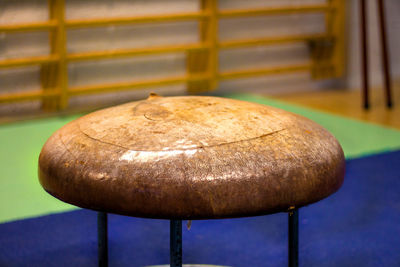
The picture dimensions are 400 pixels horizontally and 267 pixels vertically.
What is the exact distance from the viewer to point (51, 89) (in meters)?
4.53

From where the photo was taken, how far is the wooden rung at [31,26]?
13.8 ft

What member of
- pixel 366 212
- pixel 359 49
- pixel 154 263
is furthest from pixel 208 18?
pixel 154 263

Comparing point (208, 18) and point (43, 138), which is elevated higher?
point (208, 18)

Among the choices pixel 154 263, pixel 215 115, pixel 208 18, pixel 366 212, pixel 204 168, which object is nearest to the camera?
pixel 204 168

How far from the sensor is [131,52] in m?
4.72

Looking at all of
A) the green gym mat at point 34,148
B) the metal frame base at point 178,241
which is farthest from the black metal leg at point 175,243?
the green gym mat at point 34,148

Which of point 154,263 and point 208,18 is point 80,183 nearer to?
point 154,263

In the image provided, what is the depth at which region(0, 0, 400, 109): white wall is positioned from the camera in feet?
14.6

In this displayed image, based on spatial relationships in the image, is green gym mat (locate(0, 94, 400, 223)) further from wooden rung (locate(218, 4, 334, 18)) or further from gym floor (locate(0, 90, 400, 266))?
wooden rung (locate(218, 4, 334, 18))

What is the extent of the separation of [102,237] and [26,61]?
2.94m

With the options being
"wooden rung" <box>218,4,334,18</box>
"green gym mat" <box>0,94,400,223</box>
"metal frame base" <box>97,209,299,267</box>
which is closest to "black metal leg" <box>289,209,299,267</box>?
"metal frame base" <box>97,209,299,267</box>

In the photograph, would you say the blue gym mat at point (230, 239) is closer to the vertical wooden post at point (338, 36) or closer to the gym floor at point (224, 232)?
the gym floor at point (224, 232)

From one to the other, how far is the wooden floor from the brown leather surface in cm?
297

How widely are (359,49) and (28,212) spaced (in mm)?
4222
